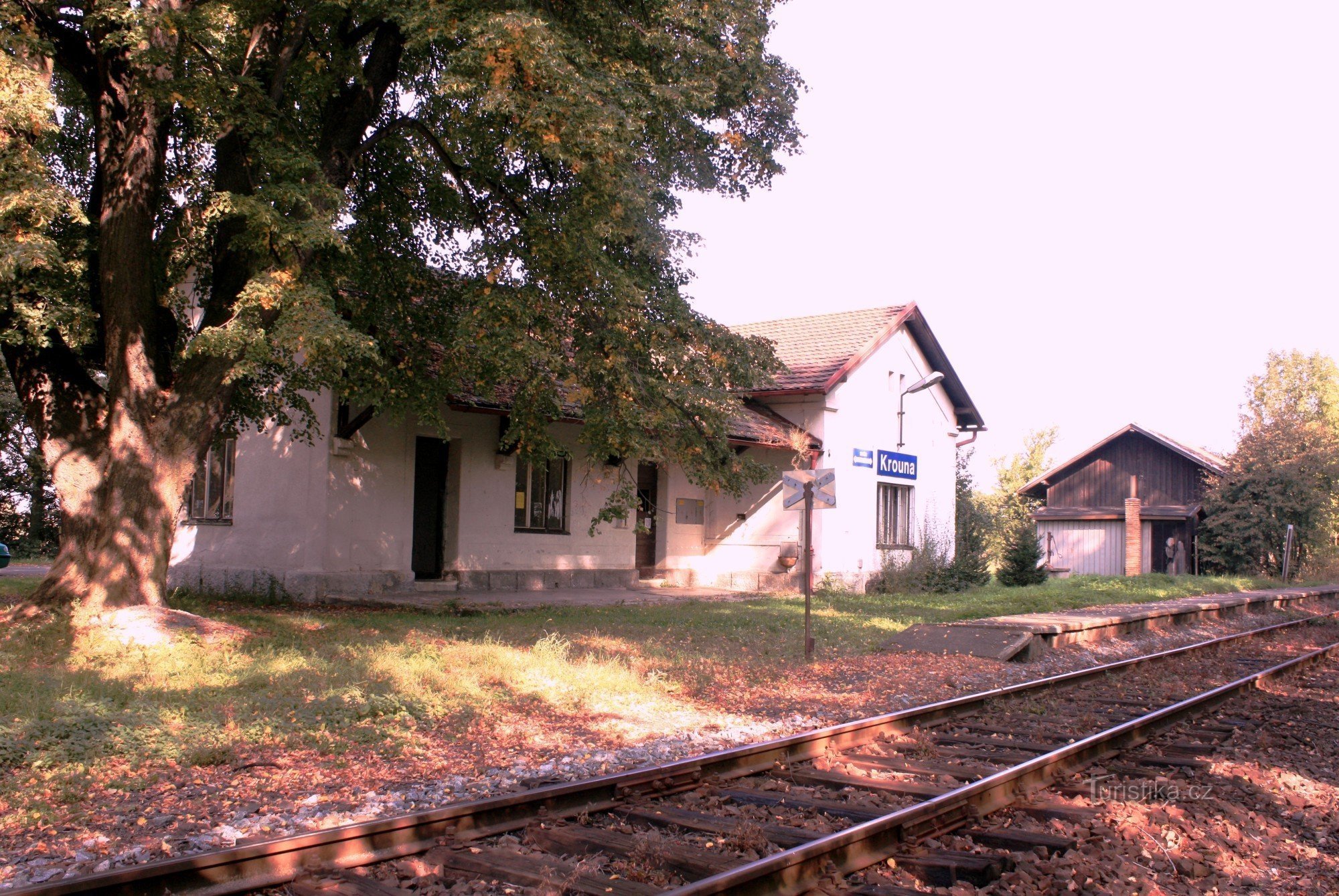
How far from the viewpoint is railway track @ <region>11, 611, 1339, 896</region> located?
4.66 m

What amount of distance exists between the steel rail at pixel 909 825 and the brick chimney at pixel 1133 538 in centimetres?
3008

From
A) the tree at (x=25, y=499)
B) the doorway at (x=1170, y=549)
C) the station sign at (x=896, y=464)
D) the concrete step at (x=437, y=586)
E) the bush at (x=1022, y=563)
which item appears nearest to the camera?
the concrete step at (x=437, y=586)

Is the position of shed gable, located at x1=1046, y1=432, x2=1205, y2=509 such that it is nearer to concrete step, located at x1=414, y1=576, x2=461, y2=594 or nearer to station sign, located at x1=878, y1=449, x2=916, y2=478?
station sign, located at x1=878, y1=449, x2=916, y2=478

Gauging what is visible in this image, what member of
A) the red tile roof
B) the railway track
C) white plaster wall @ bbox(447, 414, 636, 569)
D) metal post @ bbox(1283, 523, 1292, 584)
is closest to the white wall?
white plaster wall @ bbox(447, 414, 636, 569)

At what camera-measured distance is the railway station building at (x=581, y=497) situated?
17.4m

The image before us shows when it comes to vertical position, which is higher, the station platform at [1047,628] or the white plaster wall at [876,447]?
the white plaster wall at [876,447]

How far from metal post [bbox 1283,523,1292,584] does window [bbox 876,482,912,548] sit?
11390mm

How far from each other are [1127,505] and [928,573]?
1608cm

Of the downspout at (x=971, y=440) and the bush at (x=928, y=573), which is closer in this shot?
the bush at (x=928, y=573)

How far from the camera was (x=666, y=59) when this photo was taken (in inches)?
480

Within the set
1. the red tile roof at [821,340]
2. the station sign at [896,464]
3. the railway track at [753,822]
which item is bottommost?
the railway track at [753,822]

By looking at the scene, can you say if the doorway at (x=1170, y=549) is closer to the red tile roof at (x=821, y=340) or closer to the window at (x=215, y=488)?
the red tile roof at (x=821, y=340)

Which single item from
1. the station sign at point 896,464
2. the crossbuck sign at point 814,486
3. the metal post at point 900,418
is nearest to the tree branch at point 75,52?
the crossbuck sign at point 814,486

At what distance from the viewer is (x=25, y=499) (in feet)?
95.5
